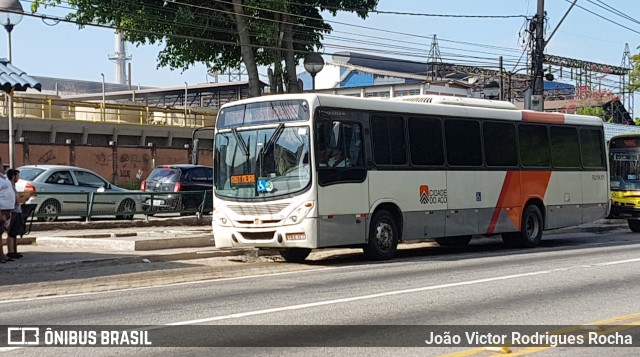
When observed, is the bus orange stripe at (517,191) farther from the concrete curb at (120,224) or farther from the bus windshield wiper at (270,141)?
the concrete curb at (120,224)

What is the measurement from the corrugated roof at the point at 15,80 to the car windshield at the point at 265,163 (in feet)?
13.1

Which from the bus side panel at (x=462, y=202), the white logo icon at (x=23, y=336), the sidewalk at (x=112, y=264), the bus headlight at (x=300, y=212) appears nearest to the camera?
the white logo icon at (x=23, y=336)

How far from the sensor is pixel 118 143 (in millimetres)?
46875

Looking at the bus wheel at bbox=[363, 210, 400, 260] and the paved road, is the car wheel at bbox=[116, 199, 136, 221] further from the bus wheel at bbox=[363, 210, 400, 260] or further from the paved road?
the bus wheel at bbox=[363, 210, 400, 260]

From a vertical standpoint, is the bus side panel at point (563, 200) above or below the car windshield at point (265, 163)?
below

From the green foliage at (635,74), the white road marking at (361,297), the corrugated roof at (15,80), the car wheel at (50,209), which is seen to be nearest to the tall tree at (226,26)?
the car wheel at (50,209)

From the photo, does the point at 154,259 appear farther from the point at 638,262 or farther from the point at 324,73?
the point at 324,73

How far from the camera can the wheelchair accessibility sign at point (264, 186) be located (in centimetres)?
1694

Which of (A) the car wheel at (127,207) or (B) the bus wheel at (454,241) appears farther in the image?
(A) the car wheel at (127,207)

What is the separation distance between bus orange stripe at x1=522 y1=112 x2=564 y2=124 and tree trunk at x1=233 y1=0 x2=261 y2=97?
8.33 metres

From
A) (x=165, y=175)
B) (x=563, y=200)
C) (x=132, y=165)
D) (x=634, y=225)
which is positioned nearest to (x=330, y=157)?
(x=563, y=200)

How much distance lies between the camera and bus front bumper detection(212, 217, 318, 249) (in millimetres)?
16469

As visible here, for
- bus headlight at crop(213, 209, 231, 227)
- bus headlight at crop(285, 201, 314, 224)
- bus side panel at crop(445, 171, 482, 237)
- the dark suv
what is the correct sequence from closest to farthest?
bus headlight at crop(285, 201, 314, 224), bus headlight at crop(213, 209, 231, 227), bus side panel at crop(445, 171, 482, 237), the dark suv

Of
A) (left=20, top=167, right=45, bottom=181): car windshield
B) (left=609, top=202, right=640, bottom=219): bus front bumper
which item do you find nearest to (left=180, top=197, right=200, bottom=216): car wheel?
(left=20, top=167, right=45, bottom=181): car windshield
